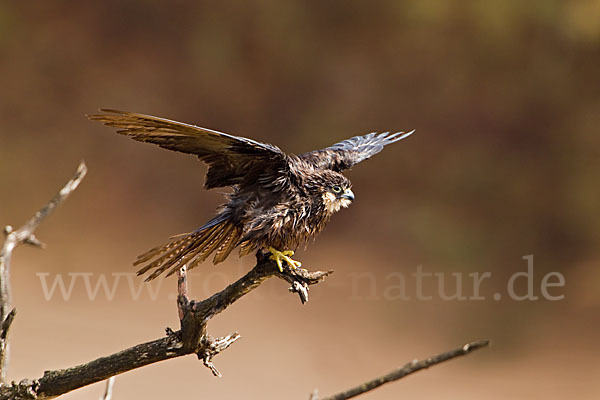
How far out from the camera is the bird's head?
6.55 ft

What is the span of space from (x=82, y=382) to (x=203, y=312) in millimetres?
388

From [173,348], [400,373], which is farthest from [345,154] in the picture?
[400,373]

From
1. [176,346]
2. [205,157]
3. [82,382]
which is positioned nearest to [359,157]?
[205,157]

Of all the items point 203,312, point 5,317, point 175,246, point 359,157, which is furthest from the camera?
point 359,157

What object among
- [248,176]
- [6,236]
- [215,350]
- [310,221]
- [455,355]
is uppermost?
[248,176]

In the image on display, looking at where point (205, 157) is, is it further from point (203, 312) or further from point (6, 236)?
point (6, 236)

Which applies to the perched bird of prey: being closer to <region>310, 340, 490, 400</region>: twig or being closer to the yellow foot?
the yellow foot

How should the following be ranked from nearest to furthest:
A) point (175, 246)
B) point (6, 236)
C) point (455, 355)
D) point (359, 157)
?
point (455, 355)
point (6, 236)
point (175, 246)
point (359, 157)

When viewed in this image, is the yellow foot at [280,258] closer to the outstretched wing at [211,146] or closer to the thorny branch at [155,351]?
the thorny branch at [155,351]

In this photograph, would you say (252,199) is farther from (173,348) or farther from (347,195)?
(173,348)

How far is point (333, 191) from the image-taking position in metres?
2.01

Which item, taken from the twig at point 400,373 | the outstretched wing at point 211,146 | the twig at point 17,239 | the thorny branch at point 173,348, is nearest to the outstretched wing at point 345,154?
the outstretched wing at point 211,146

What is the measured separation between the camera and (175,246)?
6.32ft

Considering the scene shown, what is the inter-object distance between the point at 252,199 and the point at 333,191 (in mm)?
245
